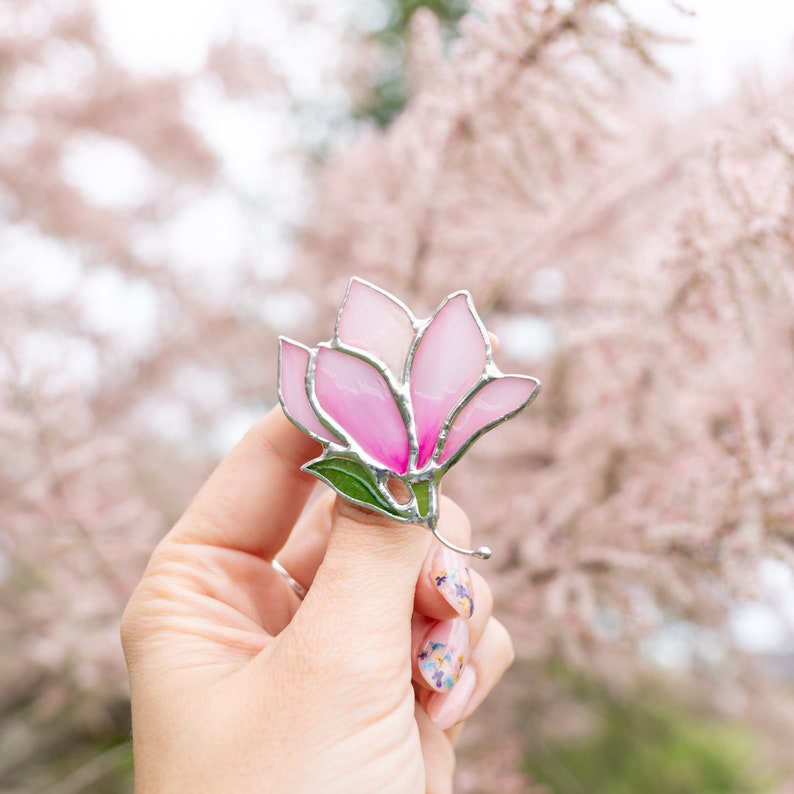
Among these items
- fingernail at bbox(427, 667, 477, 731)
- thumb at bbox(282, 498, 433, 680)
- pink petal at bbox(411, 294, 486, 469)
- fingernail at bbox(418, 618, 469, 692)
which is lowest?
fingernail at bbox(427, 667, 477, 731)

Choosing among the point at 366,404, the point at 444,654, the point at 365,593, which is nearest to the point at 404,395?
the point at 366,404

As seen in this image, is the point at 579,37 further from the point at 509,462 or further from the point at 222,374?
the point at 222,374

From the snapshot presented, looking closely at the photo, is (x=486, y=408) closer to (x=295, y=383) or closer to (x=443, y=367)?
(x=443, y=367)

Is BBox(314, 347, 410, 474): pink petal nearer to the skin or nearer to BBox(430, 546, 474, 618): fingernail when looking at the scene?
the skin

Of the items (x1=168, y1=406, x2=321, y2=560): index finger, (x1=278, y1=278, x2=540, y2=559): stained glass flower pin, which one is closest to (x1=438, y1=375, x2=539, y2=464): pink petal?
(x1=278, y1=278, x2=540, y2=559): stained glass flower pin

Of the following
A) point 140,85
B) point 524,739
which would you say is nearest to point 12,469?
point 140,85
